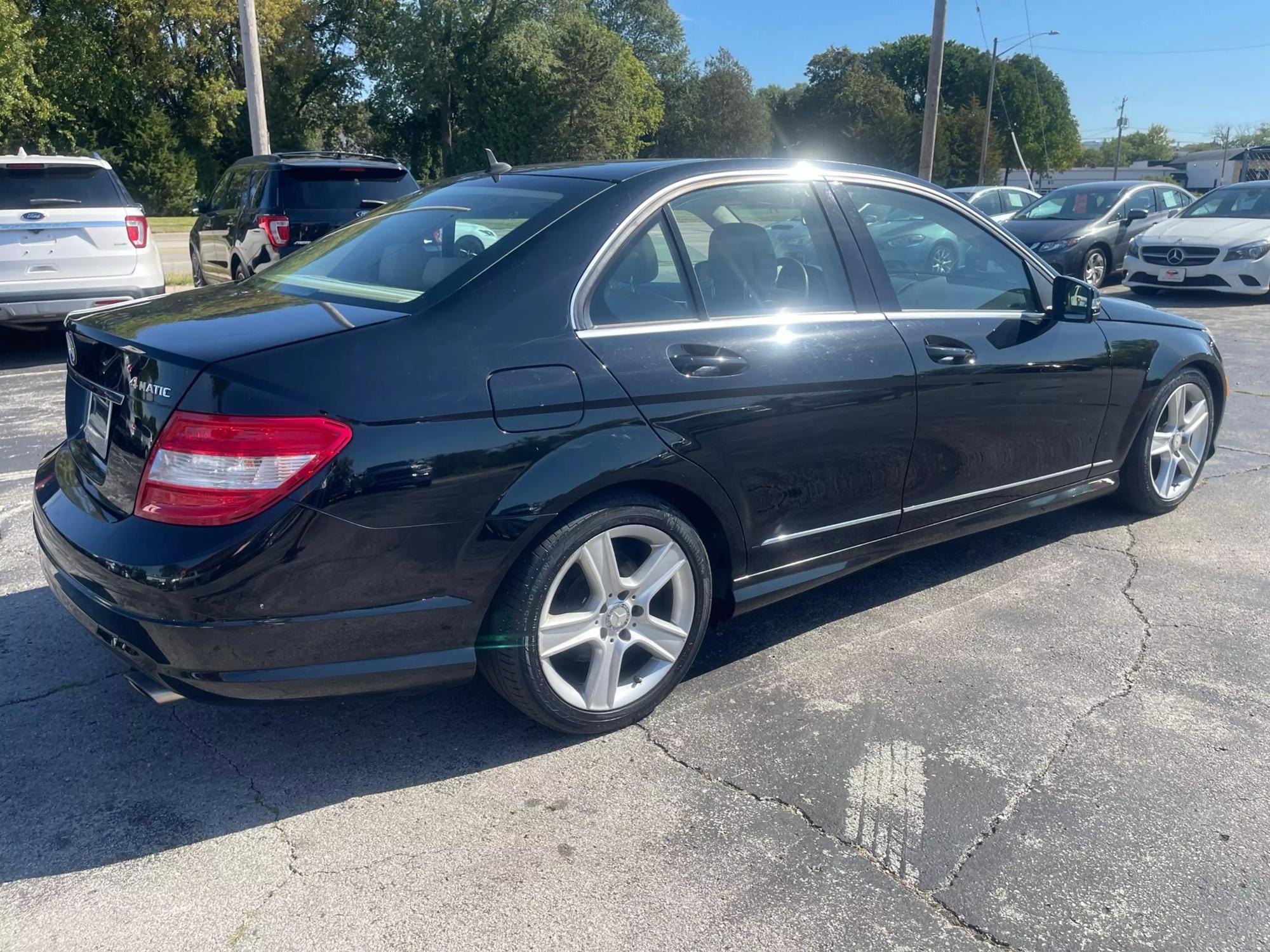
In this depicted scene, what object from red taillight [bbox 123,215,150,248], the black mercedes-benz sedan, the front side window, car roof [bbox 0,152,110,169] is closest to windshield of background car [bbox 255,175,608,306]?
the black mercedes-benz sedan

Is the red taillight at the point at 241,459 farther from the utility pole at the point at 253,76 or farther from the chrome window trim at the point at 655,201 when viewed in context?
the utility pole at the point at 253,76

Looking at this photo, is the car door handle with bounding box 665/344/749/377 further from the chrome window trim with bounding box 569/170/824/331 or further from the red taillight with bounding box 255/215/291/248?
the red taillight with bounding box 255/215/291/248

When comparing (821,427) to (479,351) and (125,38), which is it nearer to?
(479,351)

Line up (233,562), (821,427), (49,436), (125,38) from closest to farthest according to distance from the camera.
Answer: (233,562) → (821,427) → (49,436) → (125,38)

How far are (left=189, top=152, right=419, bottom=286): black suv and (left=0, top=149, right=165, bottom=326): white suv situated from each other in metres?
1.10

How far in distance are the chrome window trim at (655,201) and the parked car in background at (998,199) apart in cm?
1381

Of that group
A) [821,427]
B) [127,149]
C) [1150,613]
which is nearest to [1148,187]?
[1150,613]

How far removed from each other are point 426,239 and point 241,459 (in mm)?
1188

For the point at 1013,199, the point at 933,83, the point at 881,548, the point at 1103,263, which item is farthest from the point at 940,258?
the point at 933,83

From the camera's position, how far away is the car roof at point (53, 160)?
26.7 ft

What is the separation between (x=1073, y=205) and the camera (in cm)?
1519

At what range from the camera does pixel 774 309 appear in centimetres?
340

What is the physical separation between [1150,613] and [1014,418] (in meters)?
0.92

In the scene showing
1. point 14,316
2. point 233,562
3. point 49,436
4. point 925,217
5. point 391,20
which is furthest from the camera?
point 391,20
